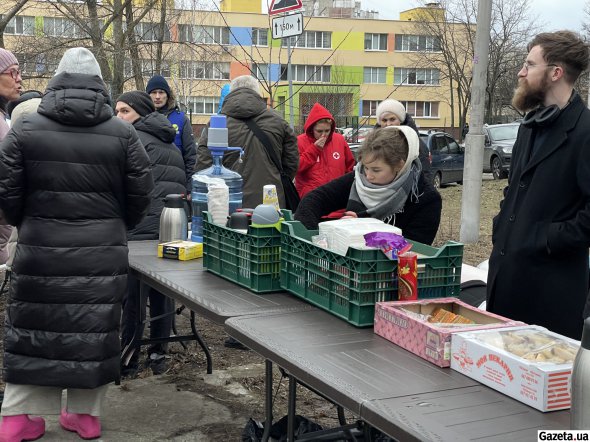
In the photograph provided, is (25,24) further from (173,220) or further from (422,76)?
(422,76)

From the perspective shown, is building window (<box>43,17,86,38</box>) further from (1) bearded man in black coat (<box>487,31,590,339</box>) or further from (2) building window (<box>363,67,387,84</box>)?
(2) building window (<box>363,67,387,84</box>)

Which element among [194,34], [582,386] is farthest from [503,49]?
[582,386]

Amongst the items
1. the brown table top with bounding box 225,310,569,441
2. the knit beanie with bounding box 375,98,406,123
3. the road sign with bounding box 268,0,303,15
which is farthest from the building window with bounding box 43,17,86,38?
the brown table top with bounding box 225,310,569,441

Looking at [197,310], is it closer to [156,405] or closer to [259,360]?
[156,405]

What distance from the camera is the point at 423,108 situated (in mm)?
61531

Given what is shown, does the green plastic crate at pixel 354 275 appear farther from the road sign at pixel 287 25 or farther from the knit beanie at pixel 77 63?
the road sign at pixel 287 25

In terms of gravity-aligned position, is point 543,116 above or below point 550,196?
above

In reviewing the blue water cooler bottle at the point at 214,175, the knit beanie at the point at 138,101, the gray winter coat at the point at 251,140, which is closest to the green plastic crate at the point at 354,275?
the blue water cooler bottle at the point at 214,175

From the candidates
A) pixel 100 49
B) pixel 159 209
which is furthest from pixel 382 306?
pixel 100 49

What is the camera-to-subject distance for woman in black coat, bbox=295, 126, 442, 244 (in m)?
3.31

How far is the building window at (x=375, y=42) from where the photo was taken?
207ft

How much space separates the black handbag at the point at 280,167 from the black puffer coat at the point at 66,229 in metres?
1.84

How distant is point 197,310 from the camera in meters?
2.98

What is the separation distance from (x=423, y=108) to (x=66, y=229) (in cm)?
5990
